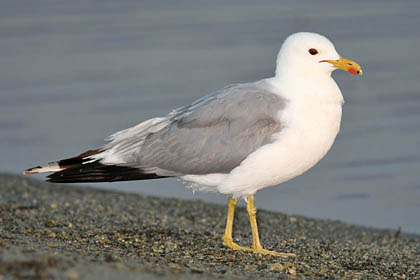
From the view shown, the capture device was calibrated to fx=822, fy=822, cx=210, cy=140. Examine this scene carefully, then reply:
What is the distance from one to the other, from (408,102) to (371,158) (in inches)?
86.0

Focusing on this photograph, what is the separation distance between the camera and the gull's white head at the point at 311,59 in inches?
Answer: 293

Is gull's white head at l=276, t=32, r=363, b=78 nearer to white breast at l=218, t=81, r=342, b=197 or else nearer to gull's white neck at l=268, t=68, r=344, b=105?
gull's white neck at l=268, t=68, r=344, b=105

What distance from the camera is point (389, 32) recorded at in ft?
55.4

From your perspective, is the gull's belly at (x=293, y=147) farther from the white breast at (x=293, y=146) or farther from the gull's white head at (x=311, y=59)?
the gull's white head at (x=311, y=59)

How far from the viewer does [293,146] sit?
7000 millimetres

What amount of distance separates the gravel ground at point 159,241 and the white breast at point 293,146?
2.27 feet

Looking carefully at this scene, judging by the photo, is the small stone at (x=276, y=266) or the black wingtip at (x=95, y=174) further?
the black wingtip at (x=95, y=174)

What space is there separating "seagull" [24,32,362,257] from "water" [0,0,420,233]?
10.1ft

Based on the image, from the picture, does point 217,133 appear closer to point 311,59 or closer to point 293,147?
point 293,147

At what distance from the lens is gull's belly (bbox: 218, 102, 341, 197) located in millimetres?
7020

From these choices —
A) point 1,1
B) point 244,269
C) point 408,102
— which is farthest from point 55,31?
point 244,269

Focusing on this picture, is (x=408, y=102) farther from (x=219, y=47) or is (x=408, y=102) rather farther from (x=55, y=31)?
(x=55, y=31)

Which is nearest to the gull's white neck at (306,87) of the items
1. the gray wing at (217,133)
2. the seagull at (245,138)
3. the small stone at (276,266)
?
the seagull at (245,138)

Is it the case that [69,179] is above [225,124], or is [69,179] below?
below
